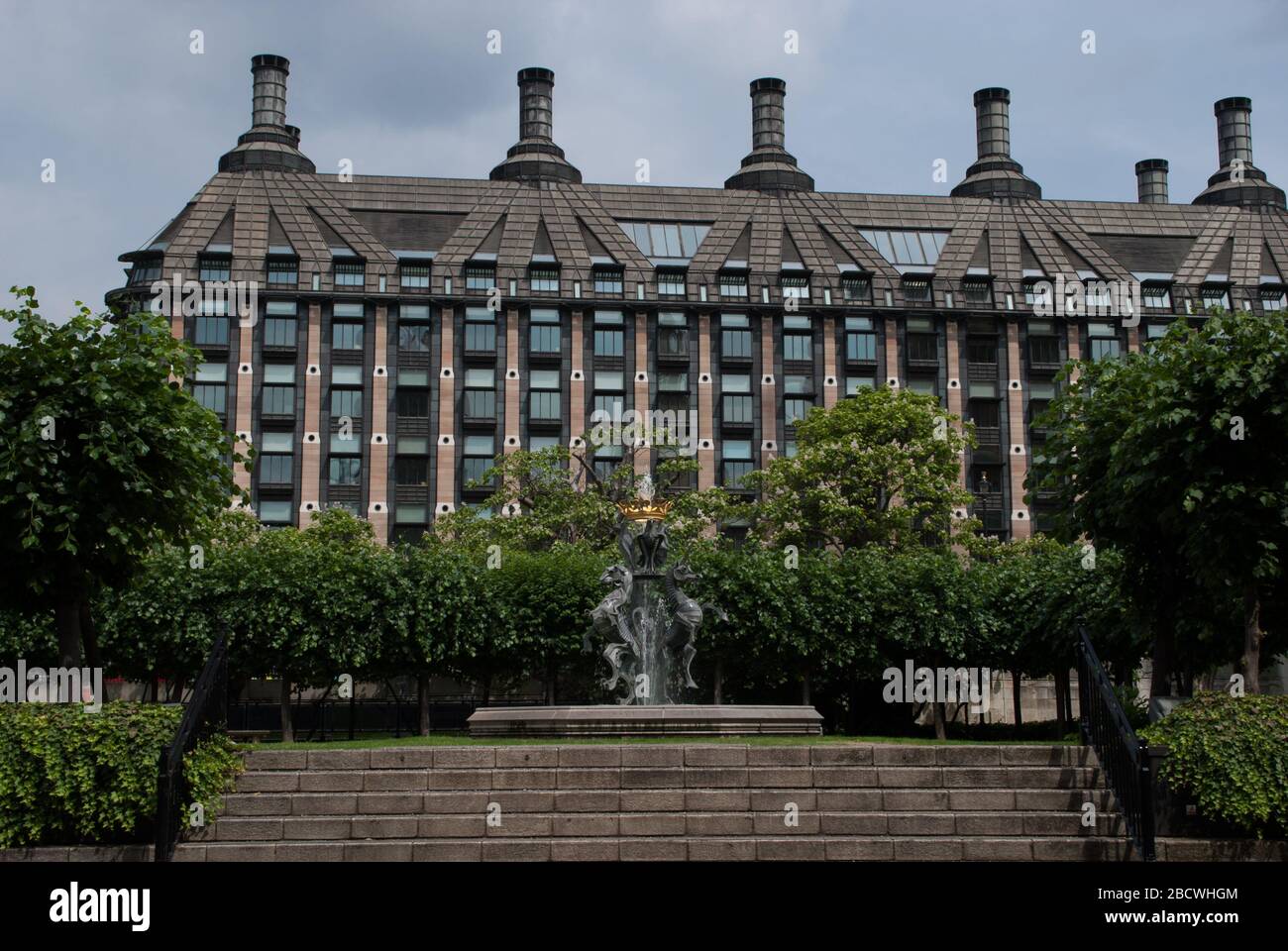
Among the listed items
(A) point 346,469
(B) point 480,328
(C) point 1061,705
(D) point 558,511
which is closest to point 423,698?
(D) point 558,511

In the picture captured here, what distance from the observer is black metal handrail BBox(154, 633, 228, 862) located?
16984 millimetres

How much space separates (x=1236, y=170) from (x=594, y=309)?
41.9m

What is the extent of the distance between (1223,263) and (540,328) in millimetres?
39090

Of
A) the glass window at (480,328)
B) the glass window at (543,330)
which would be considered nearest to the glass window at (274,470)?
the glass window at (480,328)

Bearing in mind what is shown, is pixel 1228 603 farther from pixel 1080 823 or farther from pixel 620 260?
pixel 620 260

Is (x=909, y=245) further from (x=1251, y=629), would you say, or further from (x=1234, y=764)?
(x=1234, y=764)

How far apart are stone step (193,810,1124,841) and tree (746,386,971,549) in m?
42.9

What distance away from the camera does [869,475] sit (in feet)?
201

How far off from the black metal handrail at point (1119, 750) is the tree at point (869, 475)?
134 feet

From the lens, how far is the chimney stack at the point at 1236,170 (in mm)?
96000

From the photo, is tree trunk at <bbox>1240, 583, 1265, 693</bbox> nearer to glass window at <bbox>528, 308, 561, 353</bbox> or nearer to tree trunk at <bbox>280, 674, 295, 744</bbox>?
tree trunk at <bbox>280, 674, 295, 744</bbox>

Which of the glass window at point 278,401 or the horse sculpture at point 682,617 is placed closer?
the horse sculpture at point 682,617

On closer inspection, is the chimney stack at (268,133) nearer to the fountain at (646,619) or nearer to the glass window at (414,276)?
the glass window at (414,276)

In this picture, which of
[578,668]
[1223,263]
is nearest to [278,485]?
[578,668]
